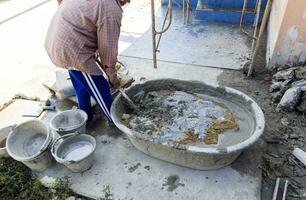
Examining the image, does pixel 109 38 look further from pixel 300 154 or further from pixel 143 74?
pixel 300 154

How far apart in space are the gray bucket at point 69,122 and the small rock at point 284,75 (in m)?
2.90

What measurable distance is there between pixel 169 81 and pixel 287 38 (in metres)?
2.06

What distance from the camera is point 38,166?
114 inches

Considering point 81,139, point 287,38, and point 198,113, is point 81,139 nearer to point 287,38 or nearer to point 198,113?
point 198,113

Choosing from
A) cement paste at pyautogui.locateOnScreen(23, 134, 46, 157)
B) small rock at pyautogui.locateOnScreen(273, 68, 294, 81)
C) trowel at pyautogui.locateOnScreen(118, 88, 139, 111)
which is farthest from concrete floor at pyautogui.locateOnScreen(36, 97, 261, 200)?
small rock at pyautogui.locateOnScreen(273, 68, 294, 81)

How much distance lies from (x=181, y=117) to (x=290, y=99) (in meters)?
1.54

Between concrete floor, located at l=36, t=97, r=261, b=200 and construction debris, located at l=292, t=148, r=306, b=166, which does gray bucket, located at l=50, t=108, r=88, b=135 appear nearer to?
concrete floor, located at l=36, t=97, r=261, b=200

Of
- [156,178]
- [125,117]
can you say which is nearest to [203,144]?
[156,178]

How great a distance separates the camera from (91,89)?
9.94ft

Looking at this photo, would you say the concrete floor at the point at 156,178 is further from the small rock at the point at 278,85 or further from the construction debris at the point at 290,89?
the small rock at the point at 278,85

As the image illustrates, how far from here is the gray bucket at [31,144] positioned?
111 inches

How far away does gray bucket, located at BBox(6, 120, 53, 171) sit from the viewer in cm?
281

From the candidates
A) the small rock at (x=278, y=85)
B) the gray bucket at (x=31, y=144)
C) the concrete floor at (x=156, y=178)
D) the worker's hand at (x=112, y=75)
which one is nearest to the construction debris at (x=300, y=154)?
the concrete floor at (x=156, y=178)

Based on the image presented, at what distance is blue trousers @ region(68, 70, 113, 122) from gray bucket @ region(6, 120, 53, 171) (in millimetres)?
564
